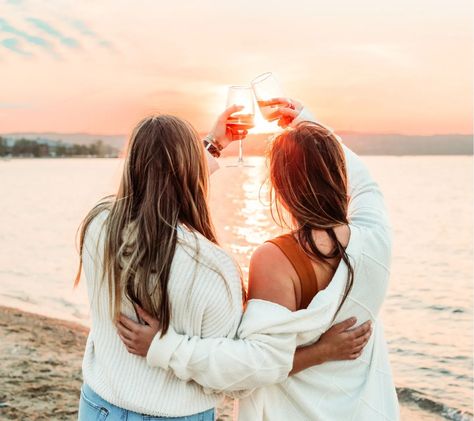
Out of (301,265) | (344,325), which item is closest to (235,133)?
(301,265)

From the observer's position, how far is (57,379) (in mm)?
6512

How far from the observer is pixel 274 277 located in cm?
238

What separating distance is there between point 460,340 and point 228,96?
889cm

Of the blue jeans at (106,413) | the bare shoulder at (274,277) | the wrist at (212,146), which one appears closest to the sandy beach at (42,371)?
the blue jeans at (106,413)

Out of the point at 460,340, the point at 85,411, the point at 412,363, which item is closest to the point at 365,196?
the point at 85,411

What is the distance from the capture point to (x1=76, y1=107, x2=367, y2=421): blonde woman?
2227 mm

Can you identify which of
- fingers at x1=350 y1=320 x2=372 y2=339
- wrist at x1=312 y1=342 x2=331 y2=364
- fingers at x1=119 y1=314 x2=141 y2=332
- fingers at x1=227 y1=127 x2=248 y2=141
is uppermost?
fingers at x1=227 y1=127 x2=248 y2=141

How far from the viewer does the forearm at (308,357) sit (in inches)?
98.2

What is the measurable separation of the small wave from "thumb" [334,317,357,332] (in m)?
5.19

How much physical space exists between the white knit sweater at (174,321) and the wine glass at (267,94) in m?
1.03

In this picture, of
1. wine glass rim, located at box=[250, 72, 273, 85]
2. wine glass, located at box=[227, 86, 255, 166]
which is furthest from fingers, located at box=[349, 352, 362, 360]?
wine glass rim, located at box=[250, 72, 273, 85]

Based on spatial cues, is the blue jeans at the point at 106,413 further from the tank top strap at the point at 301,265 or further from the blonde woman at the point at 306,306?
the tank top strap at the point at 301,265

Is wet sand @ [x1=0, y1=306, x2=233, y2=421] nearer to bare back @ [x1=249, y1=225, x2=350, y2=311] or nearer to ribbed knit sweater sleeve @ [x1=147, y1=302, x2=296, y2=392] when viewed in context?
ribbed knit sweater sleeve @ [x1=147, y1=302, x2=296, y2=392]

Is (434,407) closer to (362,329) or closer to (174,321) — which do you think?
(362,329)
